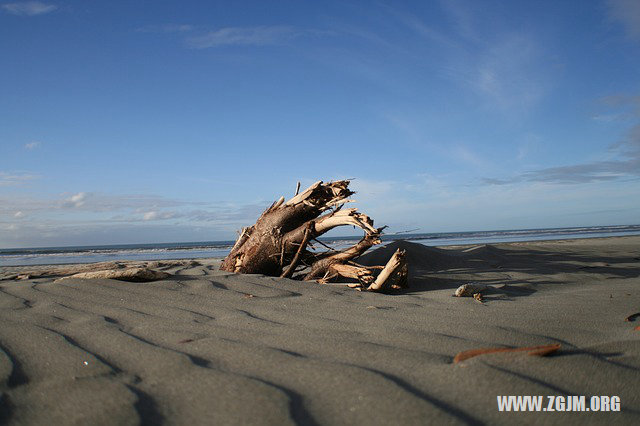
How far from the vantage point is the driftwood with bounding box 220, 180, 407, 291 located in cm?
467

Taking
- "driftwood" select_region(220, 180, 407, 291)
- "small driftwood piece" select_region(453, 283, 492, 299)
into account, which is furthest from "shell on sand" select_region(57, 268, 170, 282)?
"small driftwood piece" select_region(453, 283, 492, 299)

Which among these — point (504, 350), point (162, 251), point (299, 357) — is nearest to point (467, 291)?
point (504, 350)

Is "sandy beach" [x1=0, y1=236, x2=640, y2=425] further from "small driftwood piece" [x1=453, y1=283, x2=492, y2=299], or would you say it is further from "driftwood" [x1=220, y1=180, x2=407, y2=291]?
"driftwood" [x1=220, y1=180, x2=407, y2=291]

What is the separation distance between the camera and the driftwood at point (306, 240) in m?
4.67

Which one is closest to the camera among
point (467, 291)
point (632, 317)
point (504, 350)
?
point (504, 350)

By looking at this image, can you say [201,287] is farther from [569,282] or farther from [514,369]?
[569,282]

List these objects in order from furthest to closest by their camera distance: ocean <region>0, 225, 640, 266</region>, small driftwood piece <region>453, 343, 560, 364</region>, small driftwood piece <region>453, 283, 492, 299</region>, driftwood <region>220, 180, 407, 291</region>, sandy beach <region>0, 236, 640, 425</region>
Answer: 1. ocean <region>0, 225, 640, 266</region>
2. driftwood <region>220, 180, 407, 291</region>
3. small driftwood piece <region>453, 283, 492, 299</region>
4. small driftwood piece <region>453, 343, 560, 364</region>
5. sandy beach <region>0, 236, 640, 425</region>

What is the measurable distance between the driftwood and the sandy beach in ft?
3.43

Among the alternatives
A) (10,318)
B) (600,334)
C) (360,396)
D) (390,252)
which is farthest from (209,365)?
(390,252)

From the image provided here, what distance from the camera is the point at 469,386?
151cm

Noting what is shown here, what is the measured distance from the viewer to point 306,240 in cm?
493

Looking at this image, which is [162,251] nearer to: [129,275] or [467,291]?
[129,275]

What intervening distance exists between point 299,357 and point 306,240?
10.1ft

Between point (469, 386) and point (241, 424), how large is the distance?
81 centimetres
